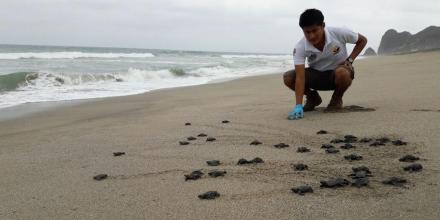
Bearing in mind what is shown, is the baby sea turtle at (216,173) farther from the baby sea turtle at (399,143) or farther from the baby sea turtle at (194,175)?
the baby sea turtle at (399,143)

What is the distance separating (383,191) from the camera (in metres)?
2.97

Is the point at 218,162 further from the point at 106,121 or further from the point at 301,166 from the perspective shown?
the point at 106,121

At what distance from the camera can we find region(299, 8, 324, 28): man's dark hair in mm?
5199

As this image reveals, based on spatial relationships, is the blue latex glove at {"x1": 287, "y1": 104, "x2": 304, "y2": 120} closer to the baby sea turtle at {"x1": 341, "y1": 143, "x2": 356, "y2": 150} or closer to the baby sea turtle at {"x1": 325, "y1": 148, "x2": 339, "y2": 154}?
the baby sea turtle at {"x1": 341, "y1": 143, "x2": 356, "y2": 150}

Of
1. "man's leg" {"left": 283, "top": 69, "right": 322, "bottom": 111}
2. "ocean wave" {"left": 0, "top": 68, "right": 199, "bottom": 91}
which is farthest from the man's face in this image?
"ocean wave" {"left": 0, "top": 68, "right": 199, "bottom": 91}

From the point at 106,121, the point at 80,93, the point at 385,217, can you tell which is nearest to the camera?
the point at 385,217

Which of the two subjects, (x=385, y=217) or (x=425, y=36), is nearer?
(x=385, y=217)

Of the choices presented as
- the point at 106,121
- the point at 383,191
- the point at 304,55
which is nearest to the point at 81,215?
the point at 383,191

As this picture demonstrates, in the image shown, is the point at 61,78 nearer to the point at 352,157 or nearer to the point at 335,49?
the point at 335,49

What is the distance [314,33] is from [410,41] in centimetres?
5848

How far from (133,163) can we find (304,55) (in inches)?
103

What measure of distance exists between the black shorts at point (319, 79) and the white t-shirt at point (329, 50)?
9cm

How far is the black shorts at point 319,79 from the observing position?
6.12 m

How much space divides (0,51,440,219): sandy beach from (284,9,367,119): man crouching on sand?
A: 34cm
